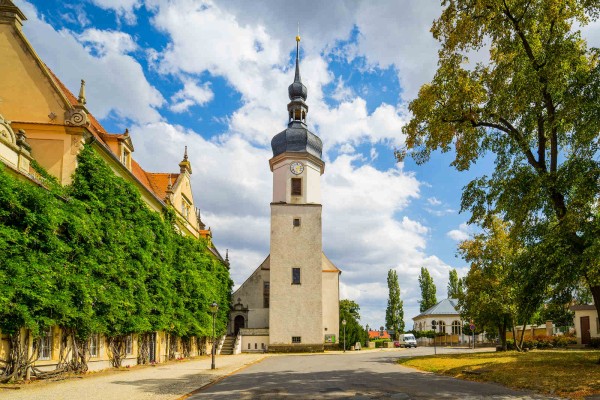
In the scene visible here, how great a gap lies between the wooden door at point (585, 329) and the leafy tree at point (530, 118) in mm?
28344

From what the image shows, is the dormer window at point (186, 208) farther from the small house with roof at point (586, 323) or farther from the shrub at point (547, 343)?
the small house with roof at point (586, 323)

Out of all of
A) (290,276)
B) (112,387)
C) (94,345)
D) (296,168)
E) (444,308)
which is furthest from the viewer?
(444,308)

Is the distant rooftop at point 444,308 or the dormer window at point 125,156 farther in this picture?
Answer: the distant rooftop at point 444,308

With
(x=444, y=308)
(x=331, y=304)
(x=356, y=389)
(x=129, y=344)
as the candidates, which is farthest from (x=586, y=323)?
(x=444, y=308)

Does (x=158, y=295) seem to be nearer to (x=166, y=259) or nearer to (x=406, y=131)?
(x=166, y=259)

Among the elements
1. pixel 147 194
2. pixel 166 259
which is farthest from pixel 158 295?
pixel 147 194

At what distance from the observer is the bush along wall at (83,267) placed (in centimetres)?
1548

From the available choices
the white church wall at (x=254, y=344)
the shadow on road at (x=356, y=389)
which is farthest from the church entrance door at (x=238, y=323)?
the shadow on road at (x=356, y=389)

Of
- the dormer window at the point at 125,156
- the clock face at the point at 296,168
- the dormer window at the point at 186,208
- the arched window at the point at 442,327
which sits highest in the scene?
the clock face at the point at 296,168

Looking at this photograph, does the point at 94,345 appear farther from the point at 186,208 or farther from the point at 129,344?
the point at 186,208

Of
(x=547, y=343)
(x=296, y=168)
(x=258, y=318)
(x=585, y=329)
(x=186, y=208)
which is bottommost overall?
(x=547, y=343)

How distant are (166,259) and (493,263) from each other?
20.3 m

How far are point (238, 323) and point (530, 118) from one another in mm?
39825

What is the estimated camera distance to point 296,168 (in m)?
50.1
